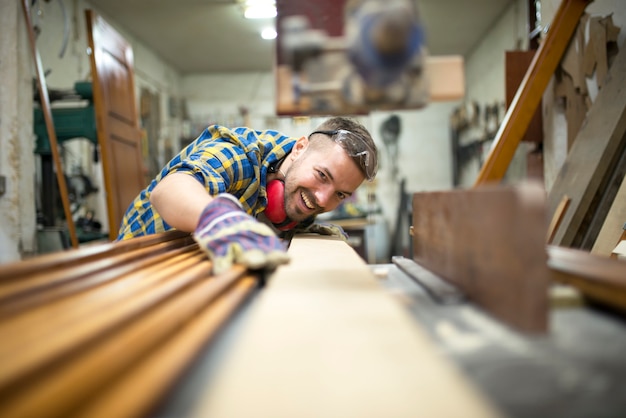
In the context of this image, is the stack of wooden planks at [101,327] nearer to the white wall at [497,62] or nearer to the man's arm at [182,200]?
the man's arm at [182,200]

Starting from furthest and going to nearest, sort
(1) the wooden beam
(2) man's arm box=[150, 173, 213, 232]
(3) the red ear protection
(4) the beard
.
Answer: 1. (1) the wooden beam
2. (3) the red ear protection
3. (4) the beard
4. (2) man's arm box=[150, 173, 213, 232]

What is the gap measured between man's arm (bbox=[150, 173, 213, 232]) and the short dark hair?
645 mm

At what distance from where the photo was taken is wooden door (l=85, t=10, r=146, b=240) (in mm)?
3305

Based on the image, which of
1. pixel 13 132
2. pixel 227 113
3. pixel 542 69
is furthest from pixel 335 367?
pixel 227 113

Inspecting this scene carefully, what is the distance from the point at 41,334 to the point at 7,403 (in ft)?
0.51

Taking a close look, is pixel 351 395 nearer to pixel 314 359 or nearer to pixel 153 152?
pixel 314 359

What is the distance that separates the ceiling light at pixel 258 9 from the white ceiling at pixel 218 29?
0.14 metres

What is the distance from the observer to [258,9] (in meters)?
4.35

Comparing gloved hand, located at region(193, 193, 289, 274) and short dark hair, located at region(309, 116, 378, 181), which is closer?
gloved hand, located at region(193, 193, 289, 274)

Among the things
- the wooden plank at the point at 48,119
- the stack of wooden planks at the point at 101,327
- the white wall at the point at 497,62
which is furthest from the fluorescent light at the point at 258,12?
the stack of wooden planks at the point at 101,327

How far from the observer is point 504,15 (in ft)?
12.6

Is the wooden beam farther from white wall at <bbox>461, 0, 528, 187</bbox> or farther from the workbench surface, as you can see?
the workbench surface

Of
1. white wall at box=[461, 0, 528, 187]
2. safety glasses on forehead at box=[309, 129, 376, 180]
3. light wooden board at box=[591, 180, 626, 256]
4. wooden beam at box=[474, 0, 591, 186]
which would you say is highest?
white wall at box=[461, 0, 528, 187]

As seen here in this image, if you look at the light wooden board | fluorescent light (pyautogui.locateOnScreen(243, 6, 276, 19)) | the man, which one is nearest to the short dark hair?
the man
